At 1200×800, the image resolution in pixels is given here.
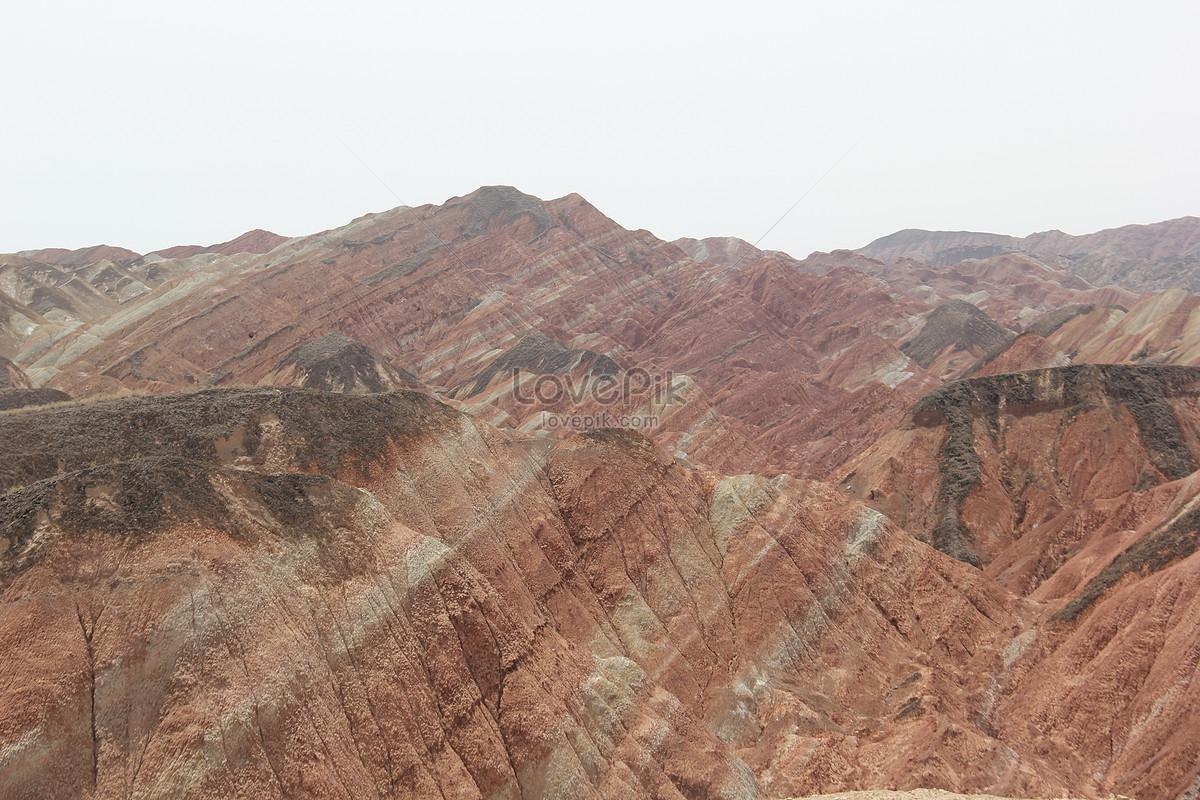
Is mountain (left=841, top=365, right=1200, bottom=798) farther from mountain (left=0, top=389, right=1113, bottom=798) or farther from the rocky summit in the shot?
mountain (left=0, top=389, right=1113, bottom=798)

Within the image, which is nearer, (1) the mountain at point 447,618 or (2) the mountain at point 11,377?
(1) the mountain at point 447,618

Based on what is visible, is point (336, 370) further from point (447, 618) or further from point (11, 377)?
point (447, 618)

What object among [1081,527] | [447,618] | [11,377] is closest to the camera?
[447,618]

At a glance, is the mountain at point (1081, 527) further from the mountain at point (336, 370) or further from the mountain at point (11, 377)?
the mountain at point (11, 377)

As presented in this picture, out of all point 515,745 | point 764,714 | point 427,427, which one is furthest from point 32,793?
point 764,714

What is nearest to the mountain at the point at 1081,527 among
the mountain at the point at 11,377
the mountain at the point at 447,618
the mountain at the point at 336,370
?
the mountain at the point at 447,618

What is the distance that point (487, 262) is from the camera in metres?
123

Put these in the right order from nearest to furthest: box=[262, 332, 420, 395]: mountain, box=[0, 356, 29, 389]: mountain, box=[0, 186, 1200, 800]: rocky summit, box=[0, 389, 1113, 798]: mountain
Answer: box=[0, 389, 1113, 798]: mountain → box=[0, 186, 1200, 800]: rocky summit → box=[0, 356, 29, 389]: mountain → box=[262, 332, 420, 395]: mountain

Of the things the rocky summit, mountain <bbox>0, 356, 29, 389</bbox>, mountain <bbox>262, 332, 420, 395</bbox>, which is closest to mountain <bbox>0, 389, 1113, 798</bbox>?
the rocky summit

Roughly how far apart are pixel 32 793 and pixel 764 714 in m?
22.0

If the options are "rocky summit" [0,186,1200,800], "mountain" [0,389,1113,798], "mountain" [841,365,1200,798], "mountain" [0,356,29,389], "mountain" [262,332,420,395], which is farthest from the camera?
"mountain" [262,332,420,395]

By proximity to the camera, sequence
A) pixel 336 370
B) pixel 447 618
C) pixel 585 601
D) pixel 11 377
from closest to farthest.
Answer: pixel 447 618, pixel 585 601, pixel 11 377, pixel 336 370

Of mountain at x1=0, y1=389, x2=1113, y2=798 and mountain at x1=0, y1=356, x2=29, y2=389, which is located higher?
mountain at x1=0, y1=356, x2=29, y2=389

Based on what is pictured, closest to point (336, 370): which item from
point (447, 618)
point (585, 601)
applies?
point (585, 601)
